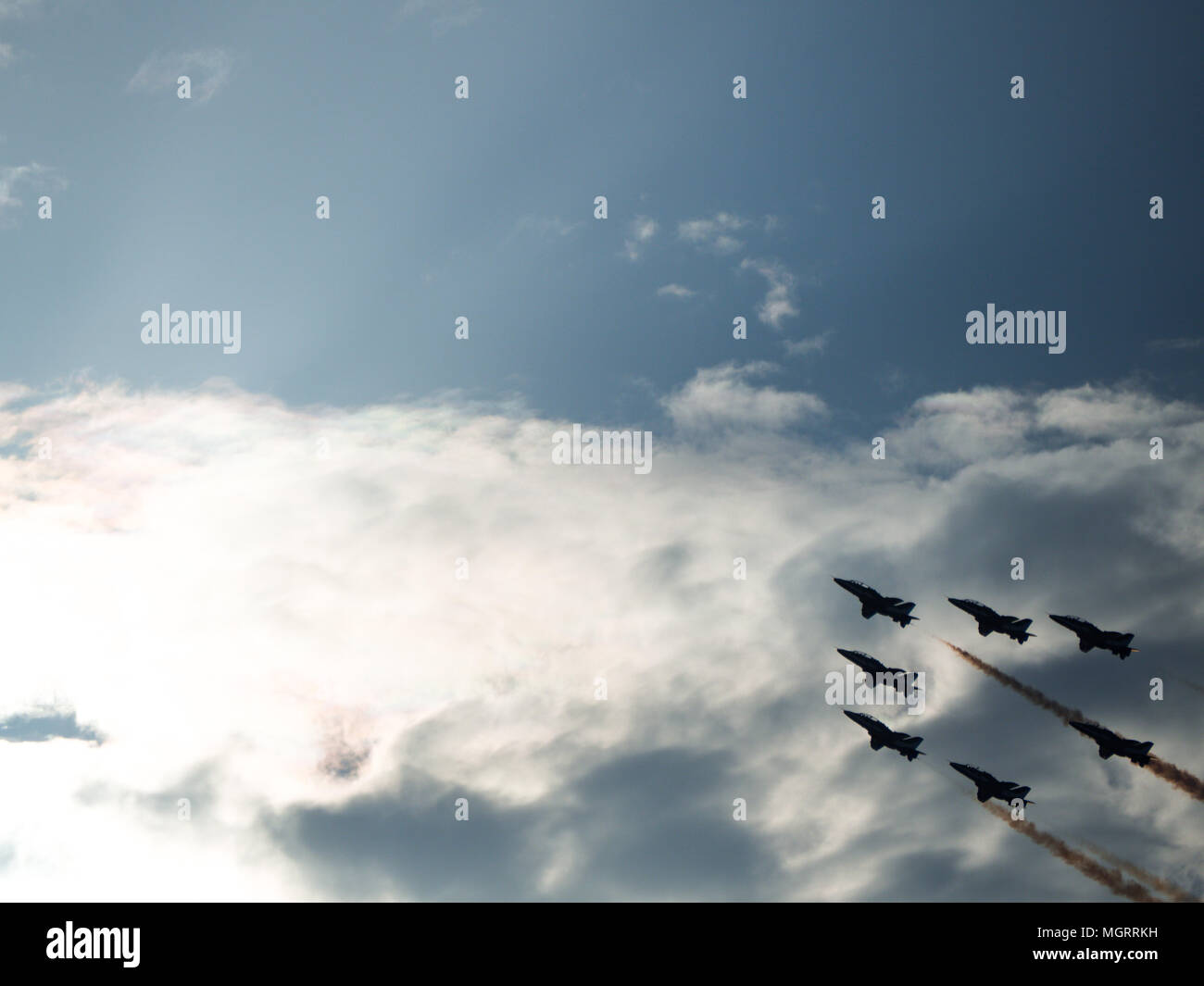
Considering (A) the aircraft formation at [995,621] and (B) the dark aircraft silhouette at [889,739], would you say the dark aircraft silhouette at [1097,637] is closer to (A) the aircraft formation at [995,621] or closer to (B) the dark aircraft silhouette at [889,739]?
(A) the aircraft formation at [995,621]

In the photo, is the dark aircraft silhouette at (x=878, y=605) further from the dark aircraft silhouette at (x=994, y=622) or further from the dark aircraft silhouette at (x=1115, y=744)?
the dark aircraft silhouette at (x=1115, y=744)

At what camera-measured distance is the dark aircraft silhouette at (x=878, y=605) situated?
6791 inches

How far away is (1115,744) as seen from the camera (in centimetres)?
17325

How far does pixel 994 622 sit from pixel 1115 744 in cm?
2629

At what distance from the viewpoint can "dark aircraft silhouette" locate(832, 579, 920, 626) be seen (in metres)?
172

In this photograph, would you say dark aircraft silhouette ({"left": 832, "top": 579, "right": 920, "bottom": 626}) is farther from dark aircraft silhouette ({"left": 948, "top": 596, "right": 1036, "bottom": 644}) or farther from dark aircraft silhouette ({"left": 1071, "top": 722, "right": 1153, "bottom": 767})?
dark aircraft silhouette ({"left": 1071, "top": 722, "right": 1153, "bottom": 767})

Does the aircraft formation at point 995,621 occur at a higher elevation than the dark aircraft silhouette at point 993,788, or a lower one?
higher

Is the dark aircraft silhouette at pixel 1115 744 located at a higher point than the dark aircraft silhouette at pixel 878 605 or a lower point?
lower

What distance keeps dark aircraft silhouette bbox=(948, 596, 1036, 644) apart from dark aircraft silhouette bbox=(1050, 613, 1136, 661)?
4.93 meters

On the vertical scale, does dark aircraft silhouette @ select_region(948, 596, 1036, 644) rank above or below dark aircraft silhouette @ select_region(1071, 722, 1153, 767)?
above
